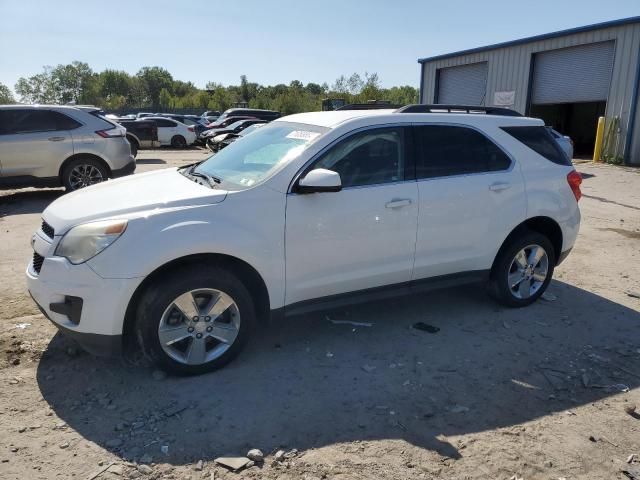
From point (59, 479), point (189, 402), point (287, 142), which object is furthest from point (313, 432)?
point (287, 142)

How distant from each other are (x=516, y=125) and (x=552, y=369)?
7.32 ft

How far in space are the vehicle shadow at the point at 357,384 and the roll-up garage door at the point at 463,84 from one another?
2114 cm

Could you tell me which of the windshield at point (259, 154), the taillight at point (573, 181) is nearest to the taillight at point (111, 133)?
the windshield at point (259, 154)

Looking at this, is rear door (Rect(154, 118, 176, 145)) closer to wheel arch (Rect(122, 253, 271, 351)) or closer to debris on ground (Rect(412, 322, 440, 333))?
debris on ground (Rect(412, 322, 440, 333))

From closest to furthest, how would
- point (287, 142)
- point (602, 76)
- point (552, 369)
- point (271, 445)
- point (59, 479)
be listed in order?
point (59, 479) < point (271, 445) < point (552, 369) < point (287, 142) < point (602, 76)

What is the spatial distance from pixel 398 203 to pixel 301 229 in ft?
2.75

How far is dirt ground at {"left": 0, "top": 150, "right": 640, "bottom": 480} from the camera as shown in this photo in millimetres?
2783

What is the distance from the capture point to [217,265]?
3512mm

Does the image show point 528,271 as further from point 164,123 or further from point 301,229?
point 164,123

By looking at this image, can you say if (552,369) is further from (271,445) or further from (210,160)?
(210,160)

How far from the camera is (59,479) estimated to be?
8.55ft

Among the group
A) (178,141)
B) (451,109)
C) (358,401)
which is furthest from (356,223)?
(178,141)

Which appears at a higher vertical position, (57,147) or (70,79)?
(70,79)

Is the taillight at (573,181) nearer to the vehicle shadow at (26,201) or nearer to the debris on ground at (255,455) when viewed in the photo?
the debris on ground at (255,455)
